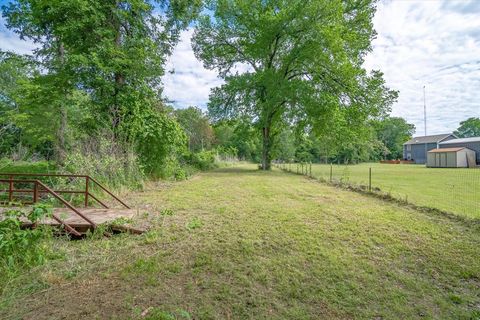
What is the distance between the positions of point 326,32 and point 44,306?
15.9m

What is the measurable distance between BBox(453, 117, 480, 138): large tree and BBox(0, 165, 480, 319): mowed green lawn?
7124cm

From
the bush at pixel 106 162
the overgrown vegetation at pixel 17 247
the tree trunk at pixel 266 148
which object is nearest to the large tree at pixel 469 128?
the tree trunk at pixel 266 148

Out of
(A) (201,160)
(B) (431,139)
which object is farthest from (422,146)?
(A) (201,160)

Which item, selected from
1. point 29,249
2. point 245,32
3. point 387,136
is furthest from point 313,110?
point 387,136

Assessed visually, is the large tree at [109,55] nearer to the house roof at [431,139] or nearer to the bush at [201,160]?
the bush at [201,160]

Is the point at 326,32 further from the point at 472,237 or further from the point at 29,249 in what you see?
the point at 29,249

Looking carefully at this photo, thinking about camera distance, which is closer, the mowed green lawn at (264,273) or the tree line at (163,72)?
the mowed green lawn at (264,273)

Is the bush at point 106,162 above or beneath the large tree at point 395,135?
beneath

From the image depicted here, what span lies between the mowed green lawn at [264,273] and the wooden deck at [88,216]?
336 millimetres

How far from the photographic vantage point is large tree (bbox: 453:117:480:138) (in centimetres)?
5716

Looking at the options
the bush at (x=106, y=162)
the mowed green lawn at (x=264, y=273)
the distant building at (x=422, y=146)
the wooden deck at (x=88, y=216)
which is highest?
the distant building at (x=422, y=146)

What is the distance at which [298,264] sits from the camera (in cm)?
339

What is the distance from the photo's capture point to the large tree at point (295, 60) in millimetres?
15219

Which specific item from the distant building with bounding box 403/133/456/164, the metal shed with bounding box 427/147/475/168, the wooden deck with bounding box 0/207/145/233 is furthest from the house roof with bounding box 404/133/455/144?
the wooden deck with bounding box 0/207/145/233
